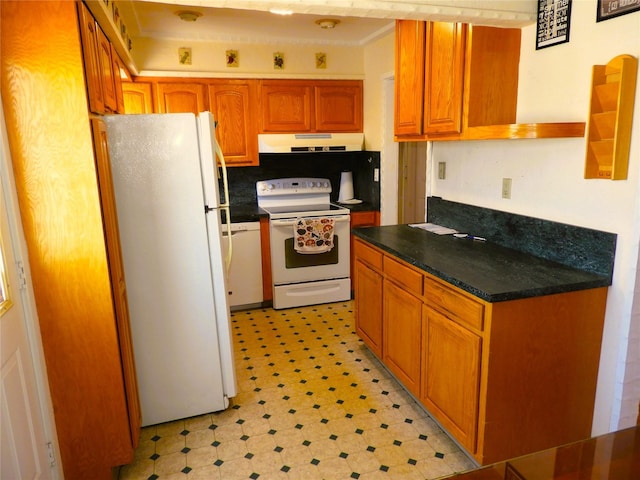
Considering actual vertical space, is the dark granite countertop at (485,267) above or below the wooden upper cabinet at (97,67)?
below

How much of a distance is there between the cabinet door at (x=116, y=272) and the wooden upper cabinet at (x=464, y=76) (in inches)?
68.8

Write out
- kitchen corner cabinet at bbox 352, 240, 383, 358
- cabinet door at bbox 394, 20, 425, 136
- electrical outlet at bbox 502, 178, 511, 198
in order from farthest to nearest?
kitchen corner cabinet at bbox 352, 240, 383, 358, cabinet door at bbox 394, 20, 425, 136, electrical outlet at bbox 502, 178, 511, 198

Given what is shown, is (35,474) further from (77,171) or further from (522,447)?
(522,447)

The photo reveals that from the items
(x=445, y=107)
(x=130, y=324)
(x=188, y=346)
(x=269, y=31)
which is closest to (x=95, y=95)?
(x=130, y=324)

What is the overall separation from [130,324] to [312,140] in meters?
2.52

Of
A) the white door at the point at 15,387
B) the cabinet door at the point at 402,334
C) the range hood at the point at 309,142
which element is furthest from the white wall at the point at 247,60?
the white door at the point at 15,387

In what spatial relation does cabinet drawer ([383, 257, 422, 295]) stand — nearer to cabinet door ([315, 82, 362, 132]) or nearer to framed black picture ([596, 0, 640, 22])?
framed black picture ([596, 0, 640, 22])

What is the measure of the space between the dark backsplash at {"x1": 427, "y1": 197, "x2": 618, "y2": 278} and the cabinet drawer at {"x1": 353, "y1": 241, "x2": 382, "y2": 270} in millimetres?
619

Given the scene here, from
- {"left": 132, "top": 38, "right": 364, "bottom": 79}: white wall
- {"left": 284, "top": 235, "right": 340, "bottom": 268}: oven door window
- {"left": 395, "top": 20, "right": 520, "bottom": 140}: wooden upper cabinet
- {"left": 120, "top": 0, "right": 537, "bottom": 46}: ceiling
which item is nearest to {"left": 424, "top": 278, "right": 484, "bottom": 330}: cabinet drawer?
{"left": 395, "top": 20, "right": 520, "bottom": 140}: wooden upper cabinet

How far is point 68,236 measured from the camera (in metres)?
1.75

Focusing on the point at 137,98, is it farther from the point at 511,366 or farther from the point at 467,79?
the point at 511,366

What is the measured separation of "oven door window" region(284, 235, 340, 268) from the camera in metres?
3.90

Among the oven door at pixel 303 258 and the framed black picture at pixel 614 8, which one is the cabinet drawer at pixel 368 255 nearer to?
the oven door at pixel 303 258

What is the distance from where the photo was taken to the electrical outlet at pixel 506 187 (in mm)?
2461
